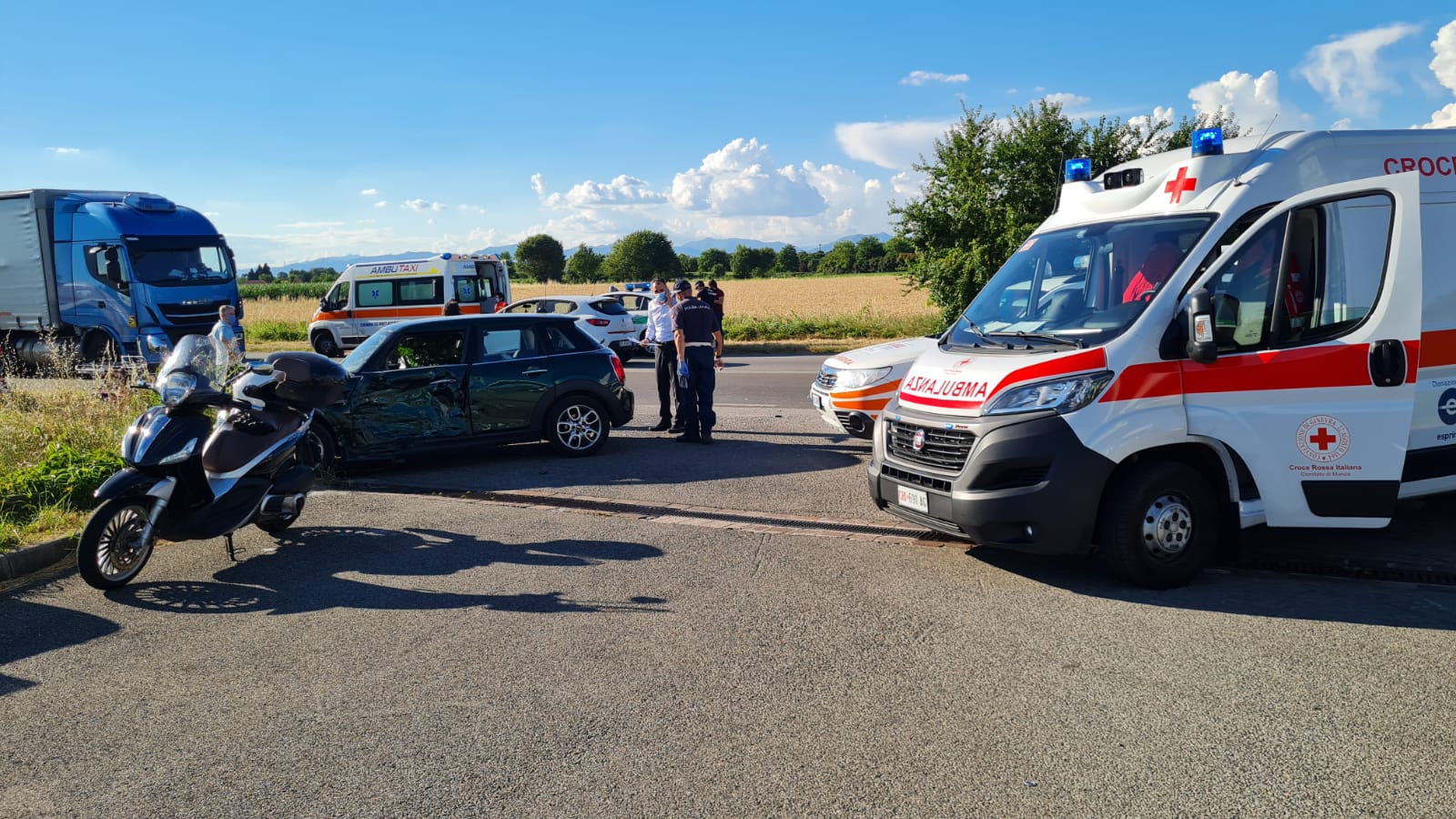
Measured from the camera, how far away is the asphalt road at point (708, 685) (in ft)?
11.2

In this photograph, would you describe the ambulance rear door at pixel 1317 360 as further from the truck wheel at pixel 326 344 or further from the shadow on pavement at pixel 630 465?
the truck wheel at pixel 326 344

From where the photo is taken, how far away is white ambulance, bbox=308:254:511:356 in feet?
82.3

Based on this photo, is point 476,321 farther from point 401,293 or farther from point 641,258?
point 641,258

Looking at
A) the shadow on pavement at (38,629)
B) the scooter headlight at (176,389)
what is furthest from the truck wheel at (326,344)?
the shadow on pavement at (38,629)

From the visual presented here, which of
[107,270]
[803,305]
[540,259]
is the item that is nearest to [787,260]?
[540,259]

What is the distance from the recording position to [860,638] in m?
4.82

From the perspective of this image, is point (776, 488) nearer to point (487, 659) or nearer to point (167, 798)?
point (487, 659)

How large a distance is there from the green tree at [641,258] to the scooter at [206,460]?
9881cm

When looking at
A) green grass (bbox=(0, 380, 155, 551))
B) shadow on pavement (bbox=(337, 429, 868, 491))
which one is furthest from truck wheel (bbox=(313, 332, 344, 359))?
shadow on pavement (bbox=(337, 429, 868, 491))

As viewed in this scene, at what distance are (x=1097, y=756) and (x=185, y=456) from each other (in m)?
5.48

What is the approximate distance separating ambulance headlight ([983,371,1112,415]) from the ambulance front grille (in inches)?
10.5

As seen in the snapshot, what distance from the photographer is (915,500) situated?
19.3 feet

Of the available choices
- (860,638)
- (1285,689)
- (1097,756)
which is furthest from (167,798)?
(1285,689)

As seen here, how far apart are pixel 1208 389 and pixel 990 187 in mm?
17993
